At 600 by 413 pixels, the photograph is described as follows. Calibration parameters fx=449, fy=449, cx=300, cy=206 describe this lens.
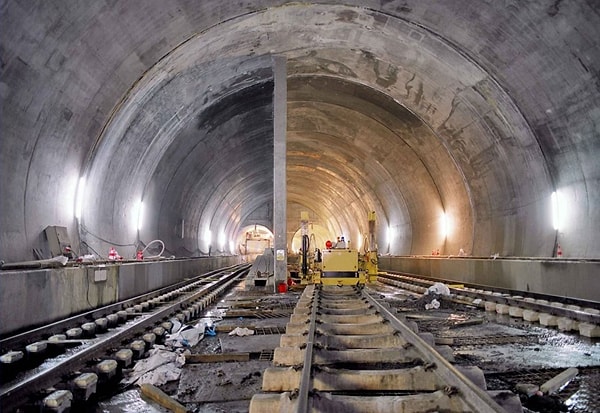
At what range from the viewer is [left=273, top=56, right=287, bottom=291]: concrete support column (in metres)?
12.0

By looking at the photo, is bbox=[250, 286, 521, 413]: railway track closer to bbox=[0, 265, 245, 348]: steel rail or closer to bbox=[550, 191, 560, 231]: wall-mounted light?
bbox=[0, 265, 245, 348]: steel rail

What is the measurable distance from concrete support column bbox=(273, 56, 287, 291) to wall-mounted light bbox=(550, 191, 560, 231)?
6503 mm

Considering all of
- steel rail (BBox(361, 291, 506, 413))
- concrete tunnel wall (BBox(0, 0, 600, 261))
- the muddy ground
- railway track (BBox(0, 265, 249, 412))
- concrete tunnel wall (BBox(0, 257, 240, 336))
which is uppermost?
concrete tunnel wall (BBox(0, 0, 600, 261))

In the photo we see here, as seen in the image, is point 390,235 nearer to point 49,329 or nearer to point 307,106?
point 307,106

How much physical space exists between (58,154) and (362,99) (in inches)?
397

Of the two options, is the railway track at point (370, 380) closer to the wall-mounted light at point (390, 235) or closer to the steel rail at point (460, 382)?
the steel rail at point (460, 382)

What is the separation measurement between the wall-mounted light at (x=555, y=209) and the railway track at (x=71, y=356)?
8448 mm

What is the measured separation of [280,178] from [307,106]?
5.80m

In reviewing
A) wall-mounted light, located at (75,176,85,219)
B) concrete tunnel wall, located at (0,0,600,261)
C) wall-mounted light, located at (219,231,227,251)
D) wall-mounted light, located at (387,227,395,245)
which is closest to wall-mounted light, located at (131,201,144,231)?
concrete tunnel wall, located at (0,0,600,261)

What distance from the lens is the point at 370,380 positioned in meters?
3.33

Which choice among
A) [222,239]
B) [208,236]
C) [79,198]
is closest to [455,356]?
[79,198]

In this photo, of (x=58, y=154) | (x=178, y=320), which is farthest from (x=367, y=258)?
(x=58, y=154)

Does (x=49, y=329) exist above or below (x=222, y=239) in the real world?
below

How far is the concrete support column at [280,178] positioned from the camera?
11964mm
